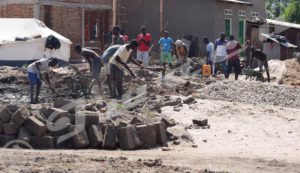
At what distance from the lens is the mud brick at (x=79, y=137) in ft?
32.1

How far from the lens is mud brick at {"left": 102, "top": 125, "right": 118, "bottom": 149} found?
32.3 ft

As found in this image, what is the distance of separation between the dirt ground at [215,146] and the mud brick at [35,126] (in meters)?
0.51

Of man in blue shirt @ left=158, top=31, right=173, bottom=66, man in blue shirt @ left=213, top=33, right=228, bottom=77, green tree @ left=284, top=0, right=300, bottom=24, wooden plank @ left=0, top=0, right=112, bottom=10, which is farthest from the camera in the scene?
green tree @ left=284, top=0, right=300, bottom=24

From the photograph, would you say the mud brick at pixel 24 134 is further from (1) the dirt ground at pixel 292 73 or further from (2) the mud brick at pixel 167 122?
(1) the dirt ground at pixel 292 73

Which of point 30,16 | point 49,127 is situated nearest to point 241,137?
point 49,127

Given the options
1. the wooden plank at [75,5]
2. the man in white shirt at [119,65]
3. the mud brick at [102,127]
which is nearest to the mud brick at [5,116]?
the mud brick at [102,127]

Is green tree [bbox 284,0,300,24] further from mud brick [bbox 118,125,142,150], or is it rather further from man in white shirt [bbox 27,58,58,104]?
mud brick [bbox 118,125,142,150]

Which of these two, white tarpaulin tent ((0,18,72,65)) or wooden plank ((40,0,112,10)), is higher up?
wooden plank ((40,0,112,10))

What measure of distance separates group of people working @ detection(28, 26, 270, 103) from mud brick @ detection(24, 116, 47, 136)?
4.14m

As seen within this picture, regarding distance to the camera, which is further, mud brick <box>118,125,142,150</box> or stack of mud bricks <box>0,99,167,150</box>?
mud brick <box>118,125,142,150</box>

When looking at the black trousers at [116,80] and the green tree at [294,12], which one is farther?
the green tree at [294,12]

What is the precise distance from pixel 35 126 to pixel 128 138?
59.2 inches

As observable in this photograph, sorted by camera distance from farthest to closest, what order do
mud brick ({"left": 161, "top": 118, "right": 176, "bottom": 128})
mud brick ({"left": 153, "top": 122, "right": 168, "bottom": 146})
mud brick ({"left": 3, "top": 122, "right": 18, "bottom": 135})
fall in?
1. mud brick ({"left": 161, "top": 118, "right": 176, "bottom": 128})
2. mud brick ({"left": 153, "top": 122, "right": 168, "bottom": 146})
3. mud brick ({"left": 3, "top": 122, "right": 18, "bottom": 135})

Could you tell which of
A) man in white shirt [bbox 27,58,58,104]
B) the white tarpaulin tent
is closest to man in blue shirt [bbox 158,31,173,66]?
the white tarpaulin tent
